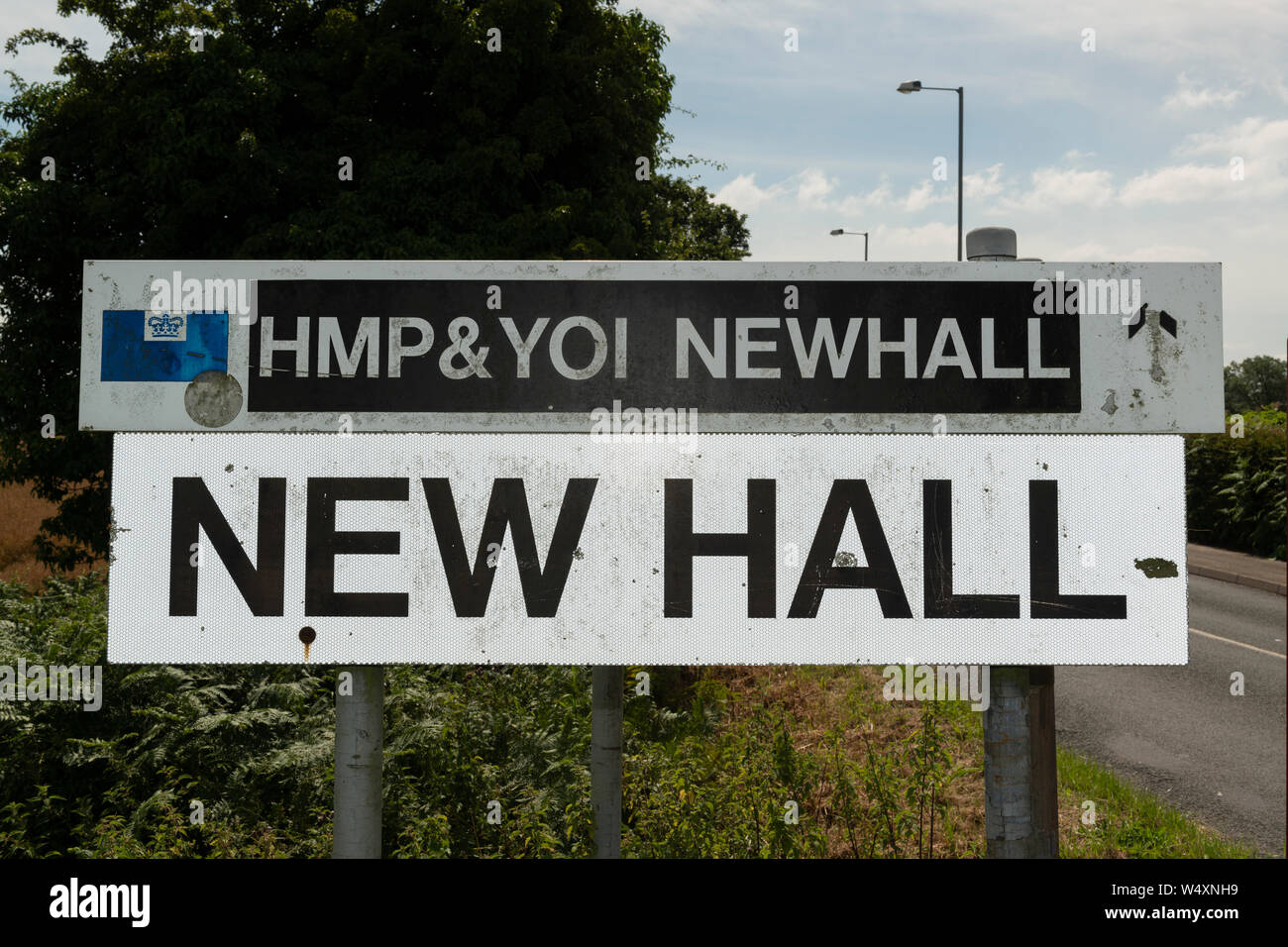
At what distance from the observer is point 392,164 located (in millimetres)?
9391

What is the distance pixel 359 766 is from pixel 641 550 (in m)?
1.09

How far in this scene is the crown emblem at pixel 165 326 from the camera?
8.46ft

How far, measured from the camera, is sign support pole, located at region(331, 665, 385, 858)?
2660 millimetres

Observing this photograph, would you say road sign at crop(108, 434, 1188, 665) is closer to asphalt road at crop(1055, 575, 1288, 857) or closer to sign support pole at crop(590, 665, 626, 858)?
sign support pole at crop(590, 665, 626, 858)

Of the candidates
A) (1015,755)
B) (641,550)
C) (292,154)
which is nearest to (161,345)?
(641,550)

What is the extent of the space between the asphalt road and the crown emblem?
725 cm

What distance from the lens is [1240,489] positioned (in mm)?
19797

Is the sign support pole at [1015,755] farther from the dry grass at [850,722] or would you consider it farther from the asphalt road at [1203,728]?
the asphalt road at [1203,728]

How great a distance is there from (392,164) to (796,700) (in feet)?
22.8

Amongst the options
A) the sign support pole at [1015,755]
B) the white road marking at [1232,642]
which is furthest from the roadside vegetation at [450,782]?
the white road marking at [1232,642]

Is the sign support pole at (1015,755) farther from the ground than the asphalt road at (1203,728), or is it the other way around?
the sign support pole at (1015,755)

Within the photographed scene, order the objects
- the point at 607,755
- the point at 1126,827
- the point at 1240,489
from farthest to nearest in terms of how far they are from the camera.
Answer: the point at 1240,489 < the point at 1126,827 < the point at 607,755

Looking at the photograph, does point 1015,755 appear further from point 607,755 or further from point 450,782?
point 450,782

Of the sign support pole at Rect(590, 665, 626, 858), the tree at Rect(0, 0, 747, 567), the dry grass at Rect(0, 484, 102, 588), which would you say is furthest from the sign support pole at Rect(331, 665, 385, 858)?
the dry grass at Rect(0, 484, 102, 588)
